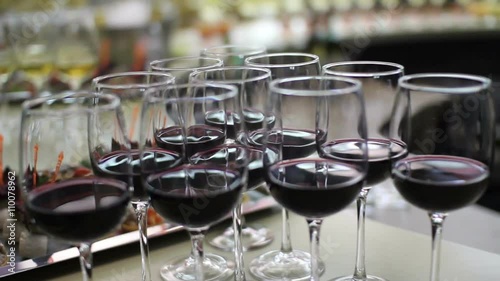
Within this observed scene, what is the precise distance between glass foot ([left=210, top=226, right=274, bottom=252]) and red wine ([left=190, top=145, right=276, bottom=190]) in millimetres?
295

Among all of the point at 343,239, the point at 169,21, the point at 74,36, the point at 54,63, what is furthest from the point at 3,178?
the point at 169,21

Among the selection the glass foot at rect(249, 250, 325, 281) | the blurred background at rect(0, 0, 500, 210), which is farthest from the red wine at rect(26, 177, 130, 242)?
the blurred background at rect(0, 0, 500, 210)

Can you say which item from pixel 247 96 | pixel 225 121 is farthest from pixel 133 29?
pixel 225 121

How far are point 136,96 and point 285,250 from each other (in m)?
0.41

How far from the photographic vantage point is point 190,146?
840 millimetres

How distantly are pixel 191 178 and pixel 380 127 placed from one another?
1.06 feet

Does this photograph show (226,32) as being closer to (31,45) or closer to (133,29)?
(133,29)

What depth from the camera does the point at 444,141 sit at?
0.80 m

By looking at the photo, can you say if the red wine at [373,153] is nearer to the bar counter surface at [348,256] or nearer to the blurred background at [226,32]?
the bar counter surface at [348,256]

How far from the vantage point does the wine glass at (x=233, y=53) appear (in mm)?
1171

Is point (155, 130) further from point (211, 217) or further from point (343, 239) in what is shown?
point (343, 239)

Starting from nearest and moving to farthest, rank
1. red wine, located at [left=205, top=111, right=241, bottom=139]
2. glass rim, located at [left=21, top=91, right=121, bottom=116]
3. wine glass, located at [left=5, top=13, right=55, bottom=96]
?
1. glass rim, located at [left=21, top=91, right=121, bottom=116]
2. red wine, located at [left=205, top=111, right=241, bottom=139]
3. wine glass, located at [left=5, top=13, right=55, bottom=96]

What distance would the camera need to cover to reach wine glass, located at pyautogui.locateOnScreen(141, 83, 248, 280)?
2.51 ft

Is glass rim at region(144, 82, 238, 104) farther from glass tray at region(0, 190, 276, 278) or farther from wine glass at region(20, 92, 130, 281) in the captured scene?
glass tray at region(0, 190, 276, 278)
